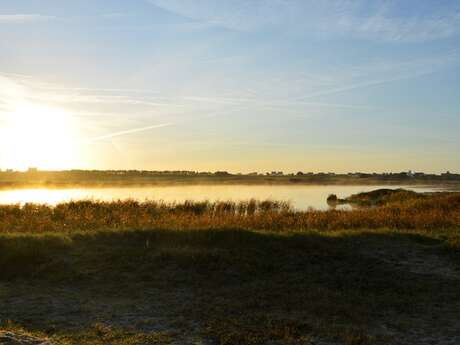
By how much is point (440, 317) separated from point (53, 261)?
29.8ft

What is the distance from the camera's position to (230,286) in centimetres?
1127

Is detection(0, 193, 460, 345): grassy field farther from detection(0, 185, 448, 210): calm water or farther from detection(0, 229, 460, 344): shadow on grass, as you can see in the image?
detection(0, 185, 448, 210): calm water

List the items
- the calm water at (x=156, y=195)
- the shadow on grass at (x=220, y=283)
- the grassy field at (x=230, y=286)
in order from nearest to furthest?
the grassy field at (x=230, y=286)
the shadow on grass at (x=220, y=283)
the calm water at (x=156, y=195)

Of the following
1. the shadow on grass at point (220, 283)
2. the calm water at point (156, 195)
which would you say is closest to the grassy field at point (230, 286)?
the shadow on grass at point (220, 283)

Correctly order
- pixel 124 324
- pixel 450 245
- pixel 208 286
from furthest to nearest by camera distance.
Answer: pixel 450 245
pixel 208 286
pixel 124 324

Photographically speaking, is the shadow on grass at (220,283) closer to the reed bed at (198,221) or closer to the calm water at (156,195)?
the reed bed at (198,221)

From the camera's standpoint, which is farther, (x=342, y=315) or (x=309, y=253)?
(x=309, y=253)

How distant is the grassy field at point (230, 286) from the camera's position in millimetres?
8328

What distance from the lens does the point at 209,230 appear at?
1573cm

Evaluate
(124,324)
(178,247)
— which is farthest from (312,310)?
A: (178,247)

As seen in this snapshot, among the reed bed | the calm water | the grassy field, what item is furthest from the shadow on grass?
the calm water

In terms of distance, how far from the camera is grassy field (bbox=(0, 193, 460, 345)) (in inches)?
328

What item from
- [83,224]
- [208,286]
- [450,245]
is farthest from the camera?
[83,224]

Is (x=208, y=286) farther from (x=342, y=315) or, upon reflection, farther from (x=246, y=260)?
(x=342, y=315)
